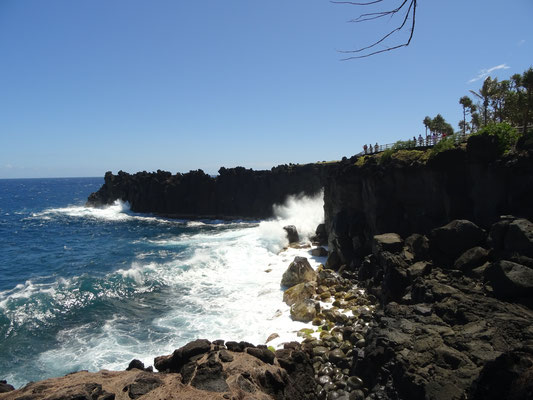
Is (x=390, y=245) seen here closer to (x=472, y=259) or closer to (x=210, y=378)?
(x=472, y=259)

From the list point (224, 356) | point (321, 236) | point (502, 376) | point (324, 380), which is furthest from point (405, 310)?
point (321, 236)

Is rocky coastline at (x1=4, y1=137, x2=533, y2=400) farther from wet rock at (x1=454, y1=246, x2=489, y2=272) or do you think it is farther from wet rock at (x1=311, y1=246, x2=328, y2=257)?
wet rock at (x1=311, y1=246, x2=328, y2=257)

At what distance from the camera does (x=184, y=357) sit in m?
13.2

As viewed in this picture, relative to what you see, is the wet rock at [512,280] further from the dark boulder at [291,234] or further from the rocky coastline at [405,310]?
the dark boulder at [291,234]

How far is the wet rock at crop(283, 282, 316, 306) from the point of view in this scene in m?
22.0

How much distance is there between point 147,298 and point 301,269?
13.1 metres

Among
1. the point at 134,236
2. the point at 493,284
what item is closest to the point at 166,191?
the point at 134,236

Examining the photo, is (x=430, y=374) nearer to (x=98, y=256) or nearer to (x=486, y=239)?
(x=486, y=239)

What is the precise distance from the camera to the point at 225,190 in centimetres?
7425

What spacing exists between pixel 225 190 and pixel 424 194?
5515 centimetres

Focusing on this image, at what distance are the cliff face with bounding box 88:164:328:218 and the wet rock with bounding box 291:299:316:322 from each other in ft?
154

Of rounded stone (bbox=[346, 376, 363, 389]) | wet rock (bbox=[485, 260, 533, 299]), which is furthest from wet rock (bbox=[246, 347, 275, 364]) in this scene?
wet rock (bbox=[485, 260, 533, 299])

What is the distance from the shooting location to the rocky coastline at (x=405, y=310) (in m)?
10.4

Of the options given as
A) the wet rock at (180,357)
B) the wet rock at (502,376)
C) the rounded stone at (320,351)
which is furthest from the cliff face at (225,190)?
the wet rock at (502,376)
